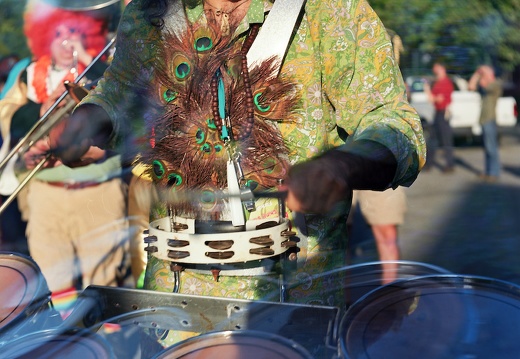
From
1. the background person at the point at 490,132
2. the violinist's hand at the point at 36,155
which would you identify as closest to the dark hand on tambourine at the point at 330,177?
the violinist's hand at the point at 36,155

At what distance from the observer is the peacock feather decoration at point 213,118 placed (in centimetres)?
127

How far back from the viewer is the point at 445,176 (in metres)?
7.49

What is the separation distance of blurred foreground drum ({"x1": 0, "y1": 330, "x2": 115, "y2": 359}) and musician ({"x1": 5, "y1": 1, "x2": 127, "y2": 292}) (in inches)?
37.6

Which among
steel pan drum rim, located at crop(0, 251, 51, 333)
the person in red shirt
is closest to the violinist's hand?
steel pan drum rim, located at crop(0, 251, 51, 333)

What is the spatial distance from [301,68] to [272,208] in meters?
0.27

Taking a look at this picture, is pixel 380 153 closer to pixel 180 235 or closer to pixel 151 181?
pixel 180 235

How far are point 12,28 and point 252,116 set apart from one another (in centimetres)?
250

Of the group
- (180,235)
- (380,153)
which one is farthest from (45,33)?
(380,153)

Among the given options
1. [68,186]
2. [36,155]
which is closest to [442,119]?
[68,186]

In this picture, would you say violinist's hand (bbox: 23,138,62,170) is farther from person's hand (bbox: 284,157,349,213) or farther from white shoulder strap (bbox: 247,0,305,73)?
person's hand (bbox: 284,157,349,213)

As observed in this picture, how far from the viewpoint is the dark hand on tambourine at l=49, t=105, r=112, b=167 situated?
1404 mm

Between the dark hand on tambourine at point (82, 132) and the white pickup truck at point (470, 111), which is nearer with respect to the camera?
the dark hand on tambourine at point (82, 132)

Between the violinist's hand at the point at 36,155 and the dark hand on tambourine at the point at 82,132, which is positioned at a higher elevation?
the dark hand on tambourine at the point at 82,132

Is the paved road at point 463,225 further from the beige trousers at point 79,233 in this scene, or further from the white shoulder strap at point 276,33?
the white shoulder strap at point 276,33
